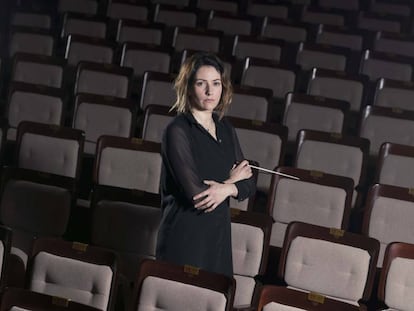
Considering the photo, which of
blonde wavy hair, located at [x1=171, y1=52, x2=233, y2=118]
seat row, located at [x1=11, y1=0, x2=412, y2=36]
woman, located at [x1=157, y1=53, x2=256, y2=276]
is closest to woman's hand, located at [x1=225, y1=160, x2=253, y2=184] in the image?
woman, located at [x1=157, y1=53, x2=256, y2=276]

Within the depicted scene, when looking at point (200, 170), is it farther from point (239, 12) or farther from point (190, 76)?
point (239, 12)

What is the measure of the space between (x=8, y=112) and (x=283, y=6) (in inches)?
51.0

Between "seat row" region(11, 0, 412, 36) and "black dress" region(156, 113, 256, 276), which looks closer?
"black dress" region(156, 113, 256, 276)

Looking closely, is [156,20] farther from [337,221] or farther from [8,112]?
[337,221]

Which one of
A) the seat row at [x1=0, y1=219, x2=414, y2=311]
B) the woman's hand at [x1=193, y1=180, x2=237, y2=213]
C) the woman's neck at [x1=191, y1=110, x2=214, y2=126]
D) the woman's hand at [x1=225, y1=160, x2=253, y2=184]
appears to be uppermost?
the woman's neck at [x1=191, y1=110, x2=214, y2=126]

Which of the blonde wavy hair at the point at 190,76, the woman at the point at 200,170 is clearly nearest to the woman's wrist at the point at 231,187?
the woman at the point at 200,170

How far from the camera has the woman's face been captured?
1137 millimetres

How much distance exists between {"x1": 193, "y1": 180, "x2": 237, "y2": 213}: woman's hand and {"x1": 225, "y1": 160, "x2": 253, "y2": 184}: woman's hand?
0.04ft

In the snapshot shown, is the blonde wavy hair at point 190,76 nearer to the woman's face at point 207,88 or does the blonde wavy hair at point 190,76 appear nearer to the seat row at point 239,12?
the woman's face at point 207,88

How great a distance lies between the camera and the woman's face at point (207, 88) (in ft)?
3.73

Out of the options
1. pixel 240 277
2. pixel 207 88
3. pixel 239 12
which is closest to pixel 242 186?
pixel 207 88

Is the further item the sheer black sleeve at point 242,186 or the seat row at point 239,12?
the seat row at point 239,12

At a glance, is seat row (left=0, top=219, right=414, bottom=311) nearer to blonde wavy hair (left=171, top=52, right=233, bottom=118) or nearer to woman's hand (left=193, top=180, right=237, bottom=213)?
woman's hand (left=193, top=180, right=237, bottom=213)

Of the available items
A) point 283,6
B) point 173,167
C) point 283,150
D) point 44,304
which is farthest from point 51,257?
point 283,6
